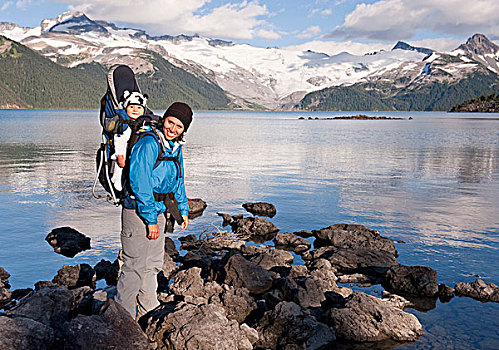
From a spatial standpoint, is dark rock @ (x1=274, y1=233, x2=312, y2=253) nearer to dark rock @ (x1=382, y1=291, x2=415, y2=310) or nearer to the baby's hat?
dark rock @ (x1=382, y1=291, x2=415, y2=310)

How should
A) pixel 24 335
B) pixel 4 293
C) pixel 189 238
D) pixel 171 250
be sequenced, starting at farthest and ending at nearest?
pixel 189 238 → pixel 171 250 → pixel 4 293 → pixel 24 335

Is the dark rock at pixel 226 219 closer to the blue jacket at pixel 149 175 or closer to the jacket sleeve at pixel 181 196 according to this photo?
the jacket sleeve at pixel 181 196

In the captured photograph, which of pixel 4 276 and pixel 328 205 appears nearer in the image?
pixel 4 276

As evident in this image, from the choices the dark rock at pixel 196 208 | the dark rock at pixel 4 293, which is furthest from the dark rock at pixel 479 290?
the dark rock at pixel 196 208

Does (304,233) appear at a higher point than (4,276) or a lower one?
higher

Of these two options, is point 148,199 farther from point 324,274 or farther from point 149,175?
point 324,274

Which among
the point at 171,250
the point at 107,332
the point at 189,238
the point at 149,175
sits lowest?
the point at 189,238

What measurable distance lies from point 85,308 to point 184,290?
265 cm

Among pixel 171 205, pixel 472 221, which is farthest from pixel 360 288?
pixel 472 221

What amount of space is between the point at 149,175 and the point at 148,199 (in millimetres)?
444

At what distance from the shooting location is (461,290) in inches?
517

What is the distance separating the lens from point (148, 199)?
329 inches

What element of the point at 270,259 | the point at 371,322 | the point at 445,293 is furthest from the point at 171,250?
the point at 445,293

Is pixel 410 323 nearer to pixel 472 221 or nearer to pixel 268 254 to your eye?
pixel 268 254
